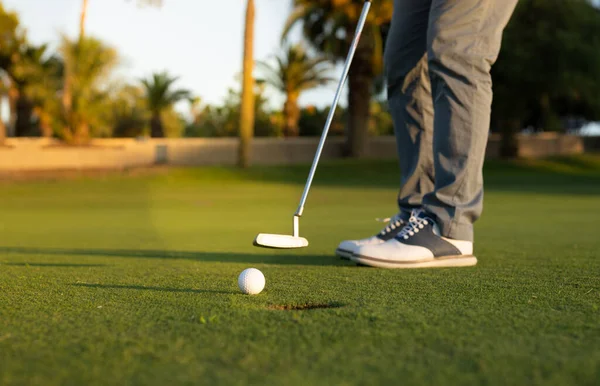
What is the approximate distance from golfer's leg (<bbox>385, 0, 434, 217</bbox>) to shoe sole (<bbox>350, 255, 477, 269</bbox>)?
1.43ft

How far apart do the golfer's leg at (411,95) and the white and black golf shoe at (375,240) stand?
8 cm

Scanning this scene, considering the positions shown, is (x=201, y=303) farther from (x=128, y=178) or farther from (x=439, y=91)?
(x=128, y=178)

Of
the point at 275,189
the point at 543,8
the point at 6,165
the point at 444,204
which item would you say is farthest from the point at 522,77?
the point at 444,204

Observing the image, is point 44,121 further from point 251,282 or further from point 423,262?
point 251,282

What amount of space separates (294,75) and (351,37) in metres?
13.2

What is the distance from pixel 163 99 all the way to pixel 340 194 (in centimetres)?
3149

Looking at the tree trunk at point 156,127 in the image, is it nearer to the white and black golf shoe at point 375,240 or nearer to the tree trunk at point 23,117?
the tree trunk at point 23,117

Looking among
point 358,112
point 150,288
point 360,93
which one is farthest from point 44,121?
point 150,288

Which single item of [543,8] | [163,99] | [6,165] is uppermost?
[543,8]

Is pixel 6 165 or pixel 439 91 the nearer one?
pixel 439 91

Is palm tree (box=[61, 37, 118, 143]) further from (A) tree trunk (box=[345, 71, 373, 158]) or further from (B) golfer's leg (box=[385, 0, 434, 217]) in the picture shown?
(B) golfer's leg (box=[385, 0, 434, 217])

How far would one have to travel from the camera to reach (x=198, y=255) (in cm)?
395

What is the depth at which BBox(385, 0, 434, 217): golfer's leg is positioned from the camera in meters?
3.61

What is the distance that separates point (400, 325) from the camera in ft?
5.93
